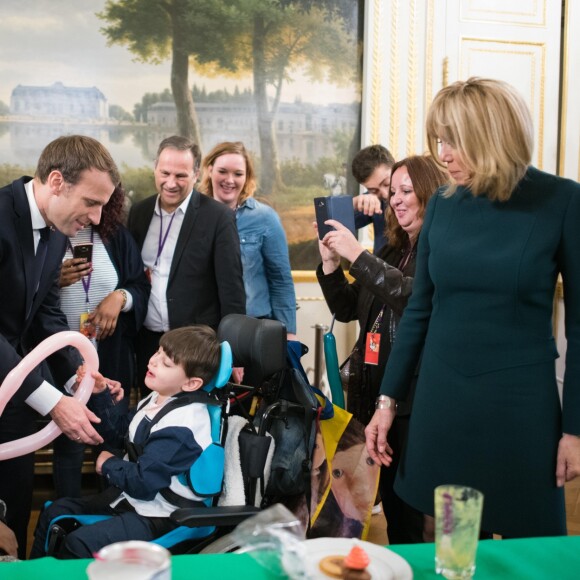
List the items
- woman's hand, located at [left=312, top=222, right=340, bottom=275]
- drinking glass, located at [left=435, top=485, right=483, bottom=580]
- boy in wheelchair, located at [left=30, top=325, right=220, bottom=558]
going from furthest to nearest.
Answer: woman's hand, located at [left=312, top=222, right=340, bottom=275]
boy in wheelchair, located at [left=30, top=325, right=220, bottom=558]
drinking glass, located at [left=435, top=485, right=483, bottom=580]

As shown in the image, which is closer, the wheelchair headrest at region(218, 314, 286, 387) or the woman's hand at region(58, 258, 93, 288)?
the wheelchair headrest at region(218, 314, 286, 387)

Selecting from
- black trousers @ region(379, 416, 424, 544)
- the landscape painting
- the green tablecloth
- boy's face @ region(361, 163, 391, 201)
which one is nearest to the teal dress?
the green tablecloth

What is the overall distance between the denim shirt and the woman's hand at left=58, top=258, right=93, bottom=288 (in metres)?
1.01

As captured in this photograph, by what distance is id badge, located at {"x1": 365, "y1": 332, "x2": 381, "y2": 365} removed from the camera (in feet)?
8.11

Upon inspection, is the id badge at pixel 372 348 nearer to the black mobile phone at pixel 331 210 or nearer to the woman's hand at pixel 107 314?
the black mobile phone at pixel 331 210

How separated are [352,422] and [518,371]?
92cm

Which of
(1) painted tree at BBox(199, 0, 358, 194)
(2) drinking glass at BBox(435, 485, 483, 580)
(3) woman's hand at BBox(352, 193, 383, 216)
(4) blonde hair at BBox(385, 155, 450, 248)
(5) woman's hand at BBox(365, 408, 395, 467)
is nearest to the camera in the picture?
(2) drinking glass at BBox(435, 485, 483, 580)

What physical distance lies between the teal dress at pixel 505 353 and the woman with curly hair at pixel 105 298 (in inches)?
61.2

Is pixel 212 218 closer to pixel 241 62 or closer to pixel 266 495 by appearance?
pixel 266 495

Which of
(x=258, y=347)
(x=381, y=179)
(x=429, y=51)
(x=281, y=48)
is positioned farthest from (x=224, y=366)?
(x=429, y=51)

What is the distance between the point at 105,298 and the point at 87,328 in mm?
141

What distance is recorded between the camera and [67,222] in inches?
92.1

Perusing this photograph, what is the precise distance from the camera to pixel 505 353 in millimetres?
1695

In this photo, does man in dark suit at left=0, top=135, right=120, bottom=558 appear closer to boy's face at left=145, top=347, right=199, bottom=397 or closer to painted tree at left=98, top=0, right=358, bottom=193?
boy's face at left=145, top=347, right=199, bottom=397
